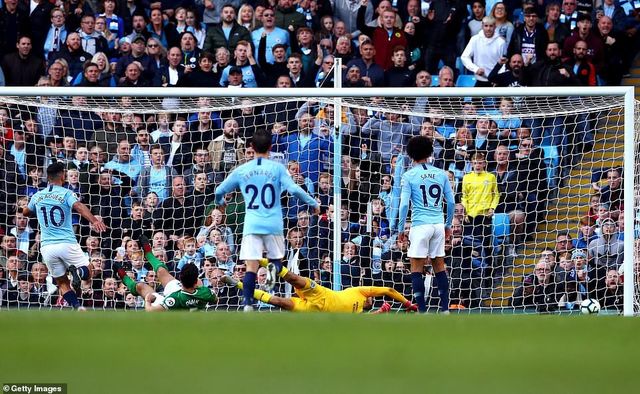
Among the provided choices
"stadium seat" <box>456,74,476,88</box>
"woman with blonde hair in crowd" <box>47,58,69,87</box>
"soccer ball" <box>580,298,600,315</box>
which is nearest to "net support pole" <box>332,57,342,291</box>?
"soccer ball" <box>580,298,600,315</box>

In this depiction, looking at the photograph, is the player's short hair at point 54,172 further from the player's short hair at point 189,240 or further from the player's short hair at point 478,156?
the player's short hair at point 478,156

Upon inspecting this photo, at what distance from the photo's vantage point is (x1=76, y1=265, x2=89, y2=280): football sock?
1141 centimetres

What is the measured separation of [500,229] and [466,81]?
8.04 ft

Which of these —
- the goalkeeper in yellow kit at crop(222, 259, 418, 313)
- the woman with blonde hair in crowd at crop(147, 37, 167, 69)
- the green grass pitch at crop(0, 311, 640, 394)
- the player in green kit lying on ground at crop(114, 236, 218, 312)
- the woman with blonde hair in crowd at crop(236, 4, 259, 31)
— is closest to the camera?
the green grass pitch at crop(0, 311, 640, 394)

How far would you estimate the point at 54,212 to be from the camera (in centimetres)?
1146

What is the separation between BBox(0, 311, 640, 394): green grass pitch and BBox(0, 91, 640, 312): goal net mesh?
615 cm

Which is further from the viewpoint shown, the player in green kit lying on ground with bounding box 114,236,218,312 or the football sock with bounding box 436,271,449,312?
the football sock with bounding box 436,271,449,312

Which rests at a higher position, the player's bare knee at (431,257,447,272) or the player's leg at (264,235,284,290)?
the player's leg at (264,235,284,290)

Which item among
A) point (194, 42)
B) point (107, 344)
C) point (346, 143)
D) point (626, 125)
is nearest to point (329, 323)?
point (107, 344)

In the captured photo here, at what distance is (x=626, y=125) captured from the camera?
1110cm

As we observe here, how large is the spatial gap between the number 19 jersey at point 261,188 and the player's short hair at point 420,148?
4.01 feet

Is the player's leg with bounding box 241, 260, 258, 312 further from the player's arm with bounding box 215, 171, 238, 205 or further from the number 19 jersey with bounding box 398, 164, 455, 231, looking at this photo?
the number 19 jersey with bounding box 398, 164, 455, 231

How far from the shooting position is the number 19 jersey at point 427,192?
10938mm

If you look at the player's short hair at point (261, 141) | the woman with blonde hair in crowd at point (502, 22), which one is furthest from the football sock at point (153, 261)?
the woman with blonde hair in crowd at point (502, 22)
